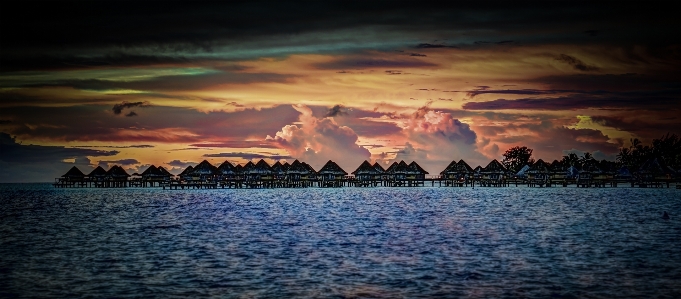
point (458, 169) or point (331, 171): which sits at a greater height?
point (458, 169)

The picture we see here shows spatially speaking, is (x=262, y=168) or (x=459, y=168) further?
(x=262, y=168)

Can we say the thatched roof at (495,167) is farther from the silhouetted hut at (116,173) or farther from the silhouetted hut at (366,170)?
the silhouetted hut at (116,173)

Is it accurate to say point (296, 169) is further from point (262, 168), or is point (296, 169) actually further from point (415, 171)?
point (415, 171)

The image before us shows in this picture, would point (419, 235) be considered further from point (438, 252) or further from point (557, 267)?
point (557, 267)

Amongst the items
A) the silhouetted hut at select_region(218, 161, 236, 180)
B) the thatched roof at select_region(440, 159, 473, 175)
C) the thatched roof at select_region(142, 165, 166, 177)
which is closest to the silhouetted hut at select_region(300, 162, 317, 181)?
the silhouetted hut at select_region(218, 161, 236, 180)

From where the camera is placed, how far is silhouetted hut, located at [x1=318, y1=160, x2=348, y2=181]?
116688mm

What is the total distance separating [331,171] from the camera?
117m

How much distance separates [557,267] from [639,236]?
12.9 metres

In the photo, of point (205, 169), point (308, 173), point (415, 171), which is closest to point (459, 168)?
point (415, 171)

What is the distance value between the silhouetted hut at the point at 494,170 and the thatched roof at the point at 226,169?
38974 mm

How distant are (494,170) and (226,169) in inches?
1636

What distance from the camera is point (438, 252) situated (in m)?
29.1

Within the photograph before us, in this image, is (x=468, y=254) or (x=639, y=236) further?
(x=639, y=236)

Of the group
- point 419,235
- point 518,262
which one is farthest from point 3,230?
point 518,262
